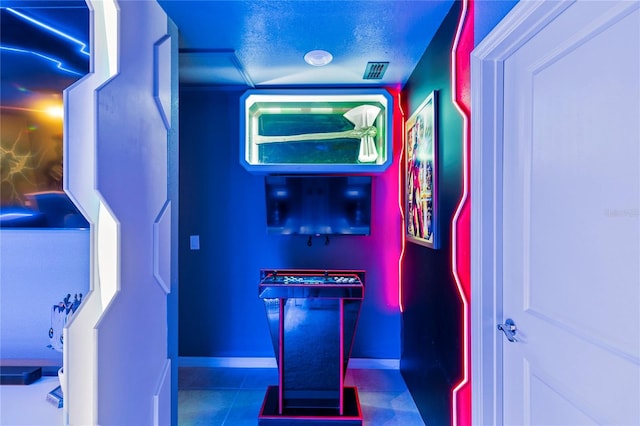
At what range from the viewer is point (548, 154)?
1136mm

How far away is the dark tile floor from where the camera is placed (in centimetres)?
217

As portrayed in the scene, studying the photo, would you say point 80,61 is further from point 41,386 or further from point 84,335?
point 41,386

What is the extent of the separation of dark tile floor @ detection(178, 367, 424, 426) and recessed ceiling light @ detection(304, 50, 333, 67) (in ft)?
8.64

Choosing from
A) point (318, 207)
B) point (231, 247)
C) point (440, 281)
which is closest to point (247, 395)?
point (231, 247)

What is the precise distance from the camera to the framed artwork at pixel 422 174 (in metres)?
1.87

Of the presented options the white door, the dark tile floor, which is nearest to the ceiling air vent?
the white door

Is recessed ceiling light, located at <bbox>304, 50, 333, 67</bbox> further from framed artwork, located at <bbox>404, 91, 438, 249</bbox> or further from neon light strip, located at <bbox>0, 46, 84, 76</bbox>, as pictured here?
neon light strip, located at <bbox>0, 46, 84, 76</bbox>

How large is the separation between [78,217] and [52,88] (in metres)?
0.61

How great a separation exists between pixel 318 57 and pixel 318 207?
1.18 meters

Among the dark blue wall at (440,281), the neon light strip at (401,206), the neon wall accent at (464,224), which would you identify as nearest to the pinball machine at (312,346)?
the dark blue wall at (440,281)

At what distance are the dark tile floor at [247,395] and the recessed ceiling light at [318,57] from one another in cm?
263

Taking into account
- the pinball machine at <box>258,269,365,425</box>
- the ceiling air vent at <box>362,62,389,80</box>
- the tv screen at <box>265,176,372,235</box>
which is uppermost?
the ceiling air vent at <box>362,62,389,80</box>

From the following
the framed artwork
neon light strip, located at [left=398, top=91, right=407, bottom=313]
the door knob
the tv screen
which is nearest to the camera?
the door knob

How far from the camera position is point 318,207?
8.80 ft
